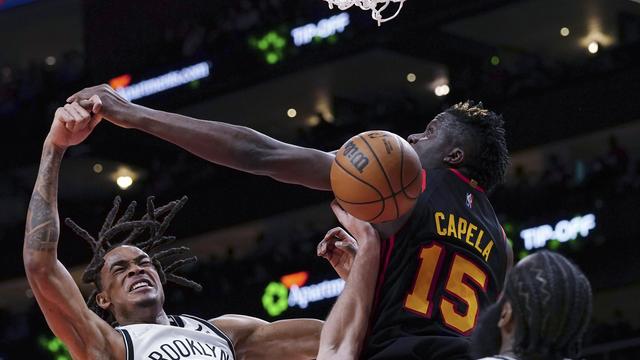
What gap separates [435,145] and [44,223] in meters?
2.03

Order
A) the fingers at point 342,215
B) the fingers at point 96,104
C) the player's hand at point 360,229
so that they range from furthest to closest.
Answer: the fingers at point 96,104 < the fingers at point 342,215 < the player's hand at point 360,229

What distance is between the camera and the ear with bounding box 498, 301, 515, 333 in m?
3.75

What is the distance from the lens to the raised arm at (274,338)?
6508mm

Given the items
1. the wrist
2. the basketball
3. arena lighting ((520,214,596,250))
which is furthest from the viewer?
arena lighting ((520,214,596,250))

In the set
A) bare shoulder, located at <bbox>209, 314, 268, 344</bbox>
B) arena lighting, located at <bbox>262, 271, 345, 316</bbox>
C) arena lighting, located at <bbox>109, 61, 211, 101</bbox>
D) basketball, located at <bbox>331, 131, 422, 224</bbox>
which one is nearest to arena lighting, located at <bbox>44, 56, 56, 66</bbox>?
arena lighting, located at <bbox>109, 61, 211, 101</bbox>

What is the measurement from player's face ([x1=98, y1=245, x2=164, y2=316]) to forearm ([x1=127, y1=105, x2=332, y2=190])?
1.67m

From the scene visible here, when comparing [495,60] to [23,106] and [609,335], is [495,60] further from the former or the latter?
[23,106]

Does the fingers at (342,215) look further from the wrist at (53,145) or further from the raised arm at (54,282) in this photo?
the raised arm at (54,282)

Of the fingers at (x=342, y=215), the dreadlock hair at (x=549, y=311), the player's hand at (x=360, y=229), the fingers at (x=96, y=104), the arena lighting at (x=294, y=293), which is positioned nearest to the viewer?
the dreadlock hair at (x=549, y=311)

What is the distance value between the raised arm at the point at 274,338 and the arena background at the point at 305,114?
8.03 metres

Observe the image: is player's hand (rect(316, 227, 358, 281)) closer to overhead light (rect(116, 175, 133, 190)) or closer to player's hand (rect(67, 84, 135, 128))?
player's hand (rect(67, 84, 135, 128))

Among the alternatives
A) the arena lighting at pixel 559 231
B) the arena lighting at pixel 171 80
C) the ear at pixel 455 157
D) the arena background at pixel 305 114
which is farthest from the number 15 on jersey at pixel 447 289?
the arena lighting at pixel 171 80

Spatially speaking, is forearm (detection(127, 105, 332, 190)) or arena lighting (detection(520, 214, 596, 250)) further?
arena lighting (detection(520, 214, 596, 250))

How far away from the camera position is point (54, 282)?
6168mm
